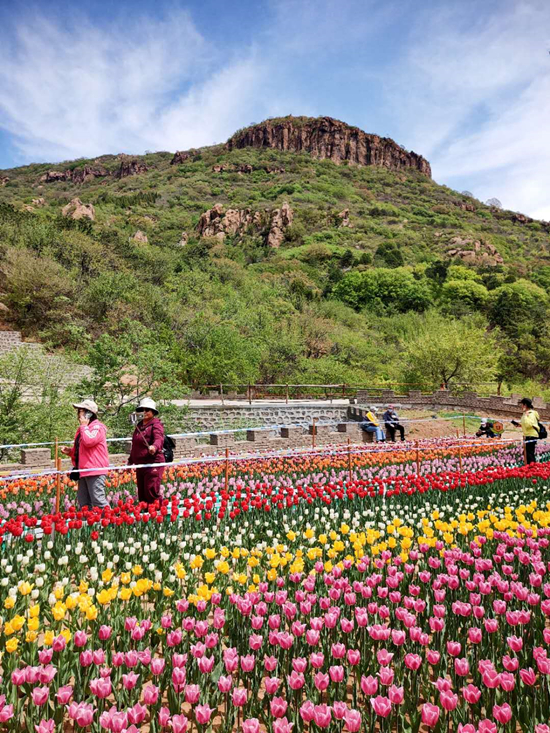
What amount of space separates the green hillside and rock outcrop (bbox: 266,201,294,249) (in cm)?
85

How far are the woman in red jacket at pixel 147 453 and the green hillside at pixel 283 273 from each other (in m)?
8.81

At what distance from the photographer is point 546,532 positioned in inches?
177

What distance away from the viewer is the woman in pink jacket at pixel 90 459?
5.91 metres

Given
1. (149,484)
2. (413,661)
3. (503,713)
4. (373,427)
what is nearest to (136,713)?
(413,661)

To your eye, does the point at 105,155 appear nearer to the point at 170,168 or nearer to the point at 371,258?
the point at 170,168

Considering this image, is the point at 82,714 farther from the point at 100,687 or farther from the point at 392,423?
the point at 392,423

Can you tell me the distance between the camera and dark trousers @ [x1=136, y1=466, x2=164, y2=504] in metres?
6.25

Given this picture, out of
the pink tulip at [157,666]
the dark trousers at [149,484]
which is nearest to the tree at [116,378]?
the dark trousers at [149,484]

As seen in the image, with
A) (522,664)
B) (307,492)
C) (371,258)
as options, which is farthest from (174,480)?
(371,258)

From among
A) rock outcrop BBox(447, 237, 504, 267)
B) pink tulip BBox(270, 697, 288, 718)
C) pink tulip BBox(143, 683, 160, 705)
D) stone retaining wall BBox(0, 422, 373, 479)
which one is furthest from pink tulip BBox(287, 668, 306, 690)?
rock outcrop BBox(447, 237, 504, 267)

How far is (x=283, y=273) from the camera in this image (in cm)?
5800

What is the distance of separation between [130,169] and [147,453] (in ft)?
446

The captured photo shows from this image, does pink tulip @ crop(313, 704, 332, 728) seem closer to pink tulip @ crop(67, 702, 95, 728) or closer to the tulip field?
the tulip field

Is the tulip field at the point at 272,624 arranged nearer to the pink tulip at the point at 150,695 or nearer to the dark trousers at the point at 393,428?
the pink tulip at the point at 150,695
